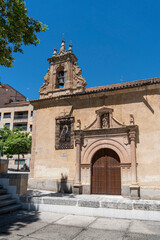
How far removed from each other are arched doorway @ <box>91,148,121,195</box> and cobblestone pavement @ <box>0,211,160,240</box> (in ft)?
20.2

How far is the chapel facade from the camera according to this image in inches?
401

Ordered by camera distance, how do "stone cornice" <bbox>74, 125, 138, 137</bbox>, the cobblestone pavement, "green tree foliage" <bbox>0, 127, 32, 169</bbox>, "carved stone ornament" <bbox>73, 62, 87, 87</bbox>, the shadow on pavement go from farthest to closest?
"green tree foliage" <bbox>0, 127, 32, 169</bbox> → "carved stone ornament" <bbox>73, 62, 87, 87</bbox> → "stone cornice" <bbox>74, 125, 138, 137</bbox> → the shadow on pavement → the cobblestone pavement

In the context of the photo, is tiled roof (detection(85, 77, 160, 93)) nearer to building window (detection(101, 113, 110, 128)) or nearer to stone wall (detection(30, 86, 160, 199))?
stone wall (detection(30, 86, 160, 199))

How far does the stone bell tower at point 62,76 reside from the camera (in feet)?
43.8

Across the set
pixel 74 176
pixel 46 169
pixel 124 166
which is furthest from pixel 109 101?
pixel 46 169

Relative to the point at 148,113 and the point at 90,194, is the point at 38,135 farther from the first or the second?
the point at 148,113

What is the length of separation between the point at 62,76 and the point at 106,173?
742 centimetres

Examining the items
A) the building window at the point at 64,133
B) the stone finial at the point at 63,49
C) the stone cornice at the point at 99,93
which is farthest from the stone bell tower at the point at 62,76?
the building window at the point at 64,133

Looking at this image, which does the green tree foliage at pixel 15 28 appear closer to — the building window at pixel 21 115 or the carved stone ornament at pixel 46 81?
the carved stone ornament at pixel 46 81

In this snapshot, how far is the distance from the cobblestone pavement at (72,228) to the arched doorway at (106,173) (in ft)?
20.2

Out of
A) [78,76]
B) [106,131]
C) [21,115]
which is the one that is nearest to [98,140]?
[106,131]

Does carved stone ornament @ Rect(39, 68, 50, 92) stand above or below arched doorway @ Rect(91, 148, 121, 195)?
above

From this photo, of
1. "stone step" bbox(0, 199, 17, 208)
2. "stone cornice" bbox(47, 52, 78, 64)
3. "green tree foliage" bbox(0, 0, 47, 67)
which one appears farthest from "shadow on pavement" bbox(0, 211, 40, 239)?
"stone cornice" bbox(47, 52, 78, 64)

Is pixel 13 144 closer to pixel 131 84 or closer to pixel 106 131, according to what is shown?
pixel 106 131
